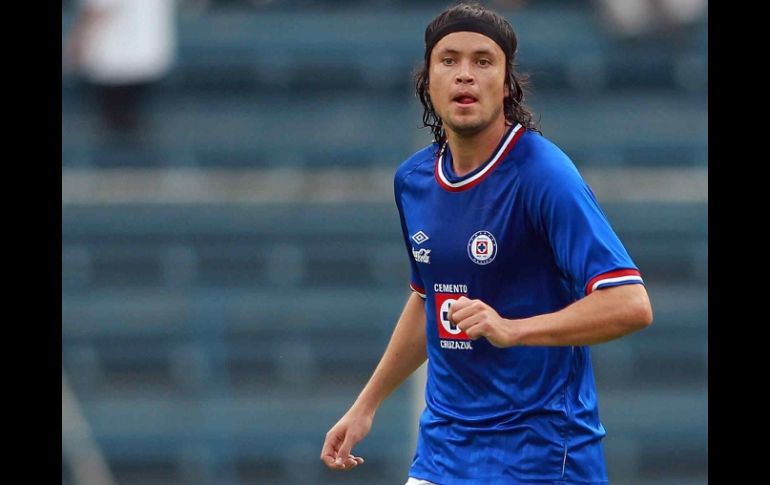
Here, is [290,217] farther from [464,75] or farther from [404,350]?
[464,75]

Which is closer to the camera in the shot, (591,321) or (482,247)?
(591,321)

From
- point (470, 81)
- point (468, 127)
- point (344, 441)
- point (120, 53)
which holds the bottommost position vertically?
point (344, 441)

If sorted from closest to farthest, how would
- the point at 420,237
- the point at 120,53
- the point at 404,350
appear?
the point at 420,237 < the point at 404,350 < the point at 120,53

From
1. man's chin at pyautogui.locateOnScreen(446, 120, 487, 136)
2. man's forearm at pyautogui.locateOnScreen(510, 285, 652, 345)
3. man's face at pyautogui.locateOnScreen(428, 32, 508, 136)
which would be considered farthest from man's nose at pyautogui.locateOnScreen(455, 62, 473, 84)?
man's forearm at pyautogui.locateOnScreen(510, 285, 652, 345)

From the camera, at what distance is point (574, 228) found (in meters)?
4.25

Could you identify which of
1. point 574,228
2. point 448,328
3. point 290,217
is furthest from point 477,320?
point 290,217

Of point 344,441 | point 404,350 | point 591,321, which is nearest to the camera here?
point 591,321

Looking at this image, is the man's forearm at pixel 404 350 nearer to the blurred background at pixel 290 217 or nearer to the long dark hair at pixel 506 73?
the long dark hair at pixel 506 73

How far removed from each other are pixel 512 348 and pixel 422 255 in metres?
0.45

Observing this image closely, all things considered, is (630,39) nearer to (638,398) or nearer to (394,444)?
(638,398)

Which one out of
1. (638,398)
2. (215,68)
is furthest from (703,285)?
(215,68)

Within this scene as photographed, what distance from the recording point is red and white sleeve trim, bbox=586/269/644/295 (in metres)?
4.16

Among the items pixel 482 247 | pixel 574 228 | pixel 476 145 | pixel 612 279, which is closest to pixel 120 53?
pixel 476 145

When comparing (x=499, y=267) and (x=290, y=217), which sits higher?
(x=290, y=217)
